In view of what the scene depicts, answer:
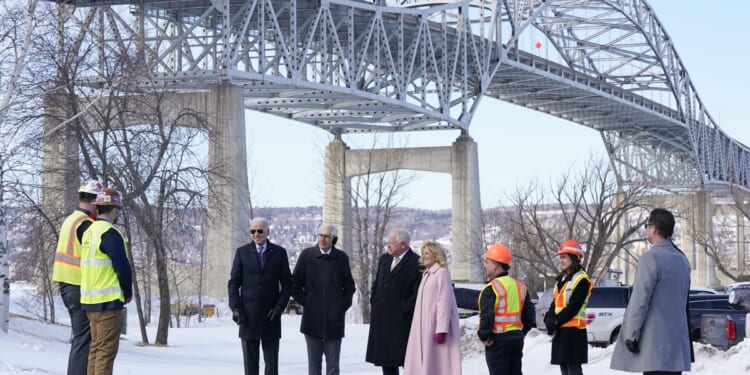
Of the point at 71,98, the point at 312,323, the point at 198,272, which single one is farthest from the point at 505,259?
the point at 198,272

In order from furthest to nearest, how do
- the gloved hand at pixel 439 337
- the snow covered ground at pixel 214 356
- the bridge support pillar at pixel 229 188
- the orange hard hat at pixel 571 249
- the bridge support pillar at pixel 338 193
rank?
the bridge support pillar at pixel 338 193 → the bridge support pillar at pixel 229 188 → the snow covered ground at pixel 214 356 → the orange hard hat at pixel 571 249 → the gloved hand at pixel 439 337

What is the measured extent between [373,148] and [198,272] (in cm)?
1297

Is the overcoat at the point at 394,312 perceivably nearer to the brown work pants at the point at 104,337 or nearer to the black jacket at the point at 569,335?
the black jacket at the point at 569,335

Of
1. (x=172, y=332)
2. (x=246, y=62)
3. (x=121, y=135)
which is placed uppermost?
(x=246, y=62)

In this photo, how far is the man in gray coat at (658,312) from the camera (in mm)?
9688

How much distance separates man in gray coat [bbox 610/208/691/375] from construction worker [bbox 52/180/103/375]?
4.89 m

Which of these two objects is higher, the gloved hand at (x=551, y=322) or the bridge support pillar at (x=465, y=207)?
the bridge support pillar at (x=465, y=207)

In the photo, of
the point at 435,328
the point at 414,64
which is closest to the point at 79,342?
the point at 435,328

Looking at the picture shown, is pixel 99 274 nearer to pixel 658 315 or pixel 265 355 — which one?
pixel 265 355

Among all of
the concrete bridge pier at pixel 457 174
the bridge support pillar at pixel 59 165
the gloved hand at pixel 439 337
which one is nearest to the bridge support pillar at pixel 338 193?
the concrete bridge pier at pixel 457 174

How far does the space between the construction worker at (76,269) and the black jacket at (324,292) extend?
236cm

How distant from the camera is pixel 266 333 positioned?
13258mm

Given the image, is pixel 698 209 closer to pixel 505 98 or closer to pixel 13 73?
pixel 505 98

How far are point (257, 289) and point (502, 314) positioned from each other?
114 inches
